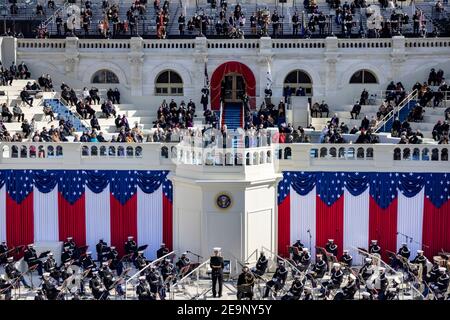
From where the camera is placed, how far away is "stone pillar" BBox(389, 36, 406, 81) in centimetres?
4981

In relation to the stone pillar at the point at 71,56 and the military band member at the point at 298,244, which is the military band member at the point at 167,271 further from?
the stone pillar at the point at 71,56

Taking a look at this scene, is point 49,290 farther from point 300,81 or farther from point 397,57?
point 397,57

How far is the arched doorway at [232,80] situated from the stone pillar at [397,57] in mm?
7167

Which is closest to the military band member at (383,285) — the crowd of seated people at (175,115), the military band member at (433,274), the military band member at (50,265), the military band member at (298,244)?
the military band member at (433,274)

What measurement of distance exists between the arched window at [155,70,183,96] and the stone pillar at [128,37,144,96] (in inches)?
40.9

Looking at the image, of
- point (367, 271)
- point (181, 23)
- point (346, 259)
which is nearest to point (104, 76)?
point (181, 23)

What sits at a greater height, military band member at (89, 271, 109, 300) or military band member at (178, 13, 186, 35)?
military band member at (178, 13, 186, 35)

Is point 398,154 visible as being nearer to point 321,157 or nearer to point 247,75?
point 321,157

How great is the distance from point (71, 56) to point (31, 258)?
19465mm

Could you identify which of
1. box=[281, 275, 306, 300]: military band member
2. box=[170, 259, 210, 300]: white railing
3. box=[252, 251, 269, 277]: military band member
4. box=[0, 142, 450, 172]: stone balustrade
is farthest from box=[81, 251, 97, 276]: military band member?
box=[281, 275, 306, 300]: military band member

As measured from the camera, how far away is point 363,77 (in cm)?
5053

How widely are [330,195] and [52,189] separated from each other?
32.7ft

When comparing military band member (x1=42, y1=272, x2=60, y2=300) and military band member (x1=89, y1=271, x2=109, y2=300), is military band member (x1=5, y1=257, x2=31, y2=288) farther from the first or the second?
military band member (x1=89, y1=271, x2=109, y2=300)

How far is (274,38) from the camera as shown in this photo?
2016 inches
